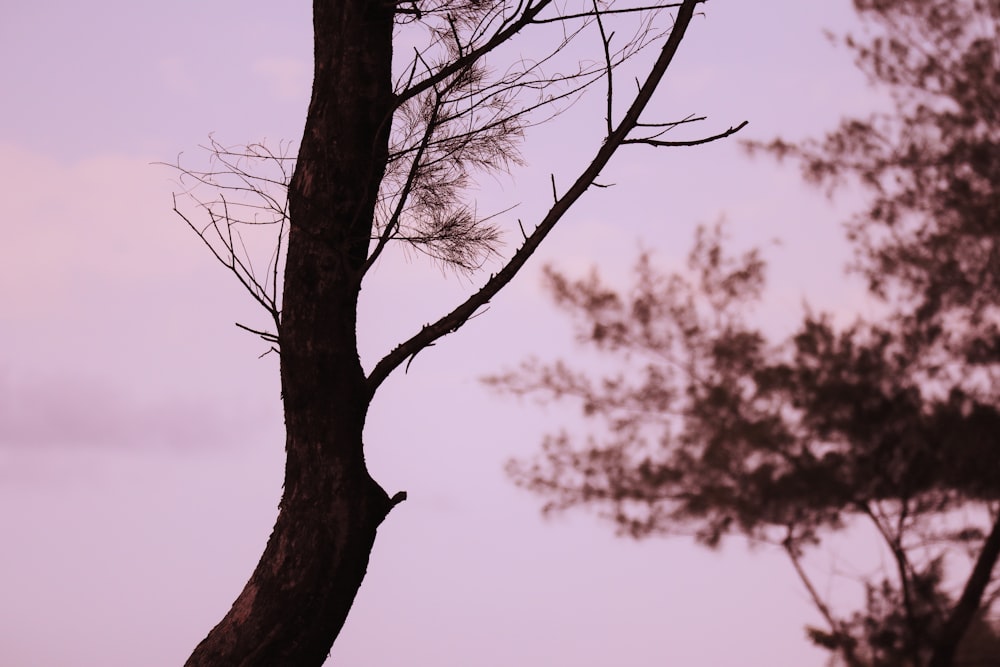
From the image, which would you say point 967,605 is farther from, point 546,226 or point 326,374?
point 326,374

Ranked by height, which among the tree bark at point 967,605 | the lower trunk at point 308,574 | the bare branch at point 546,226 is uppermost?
the tree bark at point 967,605

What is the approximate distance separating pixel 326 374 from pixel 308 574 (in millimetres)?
442

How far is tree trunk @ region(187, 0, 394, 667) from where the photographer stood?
2.24 metres

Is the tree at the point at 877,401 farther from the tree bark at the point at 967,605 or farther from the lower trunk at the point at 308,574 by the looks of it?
the lower trunk at the point at 308,574

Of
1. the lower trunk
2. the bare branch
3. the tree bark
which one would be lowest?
the lower trunk

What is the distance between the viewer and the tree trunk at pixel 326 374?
2236mm

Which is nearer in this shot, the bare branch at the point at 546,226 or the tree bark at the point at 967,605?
the bare branch at the point at 546,226

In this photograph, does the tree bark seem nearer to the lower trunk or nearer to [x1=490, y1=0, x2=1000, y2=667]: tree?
[x1=490, y1=0, x2=1000, y2=667]: tree

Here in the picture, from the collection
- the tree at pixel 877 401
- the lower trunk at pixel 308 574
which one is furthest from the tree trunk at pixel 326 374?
the tree at pixel 877 401

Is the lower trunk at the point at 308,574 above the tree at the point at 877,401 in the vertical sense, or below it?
below

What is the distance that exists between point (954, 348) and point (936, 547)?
2.93 feet

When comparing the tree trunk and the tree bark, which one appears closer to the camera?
the tree trunk

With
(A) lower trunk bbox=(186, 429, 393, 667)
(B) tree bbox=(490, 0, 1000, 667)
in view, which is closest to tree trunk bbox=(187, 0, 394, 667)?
(A) lower trunk bbox=(186, 429, 393, 667)

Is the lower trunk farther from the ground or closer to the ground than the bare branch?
closer to the ground
